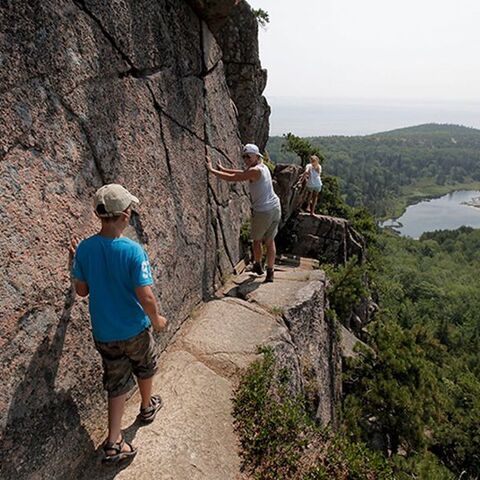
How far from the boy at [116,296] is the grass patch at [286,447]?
1.56m

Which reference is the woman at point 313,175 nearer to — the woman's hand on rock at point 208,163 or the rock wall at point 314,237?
the rock wall at point 314,237

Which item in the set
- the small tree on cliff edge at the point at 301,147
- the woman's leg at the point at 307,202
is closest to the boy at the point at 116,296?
the woman's leg at the point at 307,202

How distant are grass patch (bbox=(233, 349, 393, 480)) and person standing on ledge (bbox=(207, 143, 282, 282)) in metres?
3.47

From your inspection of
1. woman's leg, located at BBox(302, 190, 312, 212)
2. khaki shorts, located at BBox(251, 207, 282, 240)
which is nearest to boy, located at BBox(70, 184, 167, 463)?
khaki shorts, located at BBox(251, 207, 282, 240)

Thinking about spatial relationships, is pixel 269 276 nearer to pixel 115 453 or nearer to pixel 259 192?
pixel 259 192

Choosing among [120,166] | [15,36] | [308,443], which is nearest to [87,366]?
[120,166]

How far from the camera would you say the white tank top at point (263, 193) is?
7969mm

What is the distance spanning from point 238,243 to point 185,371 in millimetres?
4565

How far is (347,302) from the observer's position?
1382cm

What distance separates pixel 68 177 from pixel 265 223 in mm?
4792

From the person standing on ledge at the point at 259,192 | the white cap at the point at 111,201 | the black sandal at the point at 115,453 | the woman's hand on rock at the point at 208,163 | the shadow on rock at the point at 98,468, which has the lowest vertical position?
the shadow on rock at the point at 98,468

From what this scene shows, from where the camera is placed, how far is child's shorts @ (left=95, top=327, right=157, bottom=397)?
4.05m

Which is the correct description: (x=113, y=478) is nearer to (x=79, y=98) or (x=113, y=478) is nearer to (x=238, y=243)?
(x=79, y=98)

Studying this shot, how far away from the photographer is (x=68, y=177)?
14.2 feet
